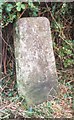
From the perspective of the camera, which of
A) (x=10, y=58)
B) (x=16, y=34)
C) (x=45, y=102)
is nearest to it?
(x=45, y=102)

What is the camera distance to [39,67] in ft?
7.88

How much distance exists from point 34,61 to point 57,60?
0.48m

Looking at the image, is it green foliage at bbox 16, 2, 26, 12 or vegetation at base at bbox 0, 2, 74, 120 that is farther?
green foliage at bbox 16, 2, 26, 12

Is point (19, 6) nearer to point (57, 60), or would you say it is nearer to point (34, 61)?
point (34, 61)

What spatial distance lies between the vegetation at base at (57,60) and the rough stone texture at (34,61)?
9 centimetres

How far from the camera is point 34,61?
2.41 metres

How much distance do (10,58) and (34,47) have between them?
37 centimetres

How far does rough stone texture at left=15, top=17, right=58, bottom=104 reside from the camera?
2354mm

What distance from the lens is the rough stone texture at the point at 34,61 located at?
7.72 ft

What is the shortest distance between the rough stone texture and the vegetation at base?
90 millimetres

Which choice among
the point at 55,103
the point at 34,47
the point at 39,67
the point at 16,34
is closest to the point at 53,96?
the point at 55,103

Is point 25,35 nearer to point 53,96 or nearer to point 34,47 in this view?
point 34,47

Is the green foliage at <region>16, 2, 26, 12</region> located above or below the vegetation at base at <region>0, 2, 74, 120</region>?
above

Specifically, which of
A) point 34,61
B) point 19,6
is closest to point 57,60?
point 34,61
